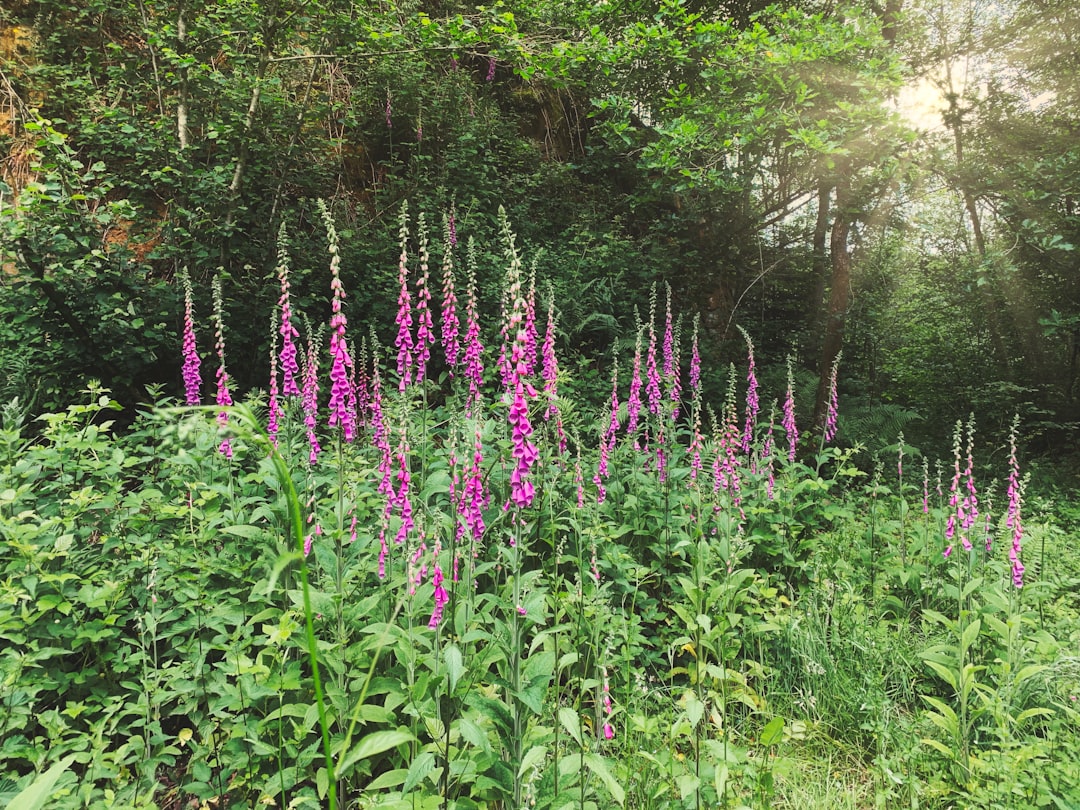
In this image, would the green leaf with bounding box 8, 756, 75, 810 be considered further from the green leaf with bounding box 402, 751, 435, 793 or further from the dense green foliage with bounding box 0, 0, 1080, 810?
the green leaf with bounding box 402, 751, 435, 793

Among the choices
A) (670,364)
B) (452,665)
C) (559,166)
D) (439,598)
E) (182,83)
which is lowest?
(452,665)

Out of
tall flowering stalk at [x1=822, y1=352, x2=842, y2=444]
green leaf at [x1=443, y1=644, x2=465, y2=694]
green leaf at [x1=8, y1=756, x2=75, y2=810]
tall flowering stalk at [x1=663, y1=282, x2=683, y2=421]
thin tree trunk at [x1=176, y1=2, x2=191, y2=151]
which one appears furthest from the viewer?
thin tree trunk at [x1=176, y1=2, x2=191, y2=151]

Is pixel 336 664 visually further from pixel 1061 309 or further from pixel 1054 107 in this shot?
pixel 1054 107

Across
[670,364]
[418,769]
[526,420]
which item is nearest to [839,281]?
[670,364]

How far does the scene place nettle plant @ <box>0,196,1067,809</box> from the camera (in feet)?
6.75

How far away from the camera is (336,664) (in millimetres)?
2305

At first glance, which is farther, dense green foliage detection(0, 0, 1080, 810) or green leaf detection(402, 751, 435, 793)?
dense green foliage detection(0, 0, 1080, 810)

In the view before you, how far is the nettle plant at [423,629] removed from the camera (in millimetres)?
2059

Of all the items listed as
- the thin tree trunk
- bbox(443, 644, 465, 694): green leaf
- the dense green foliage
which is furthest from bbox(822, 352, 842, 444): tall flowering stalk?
the thin tree trunk

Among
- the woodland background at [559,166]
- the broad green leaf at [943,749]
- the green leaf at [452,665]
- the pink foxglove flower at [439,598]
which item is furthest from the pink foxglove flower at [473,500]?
the woodland background at [559,166]

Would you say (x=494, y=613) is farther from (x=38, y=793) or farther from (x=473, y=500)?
(x=38, y=793)

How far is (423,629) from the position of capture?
2361 mm

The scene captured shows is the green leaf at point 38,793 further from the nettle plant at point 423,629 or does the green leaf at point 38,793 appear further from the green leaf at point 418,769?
the green leaf at point 418,769

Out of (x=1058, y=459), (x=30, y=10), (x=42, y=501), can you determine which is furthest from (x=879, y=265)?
(x=30, y=10)
